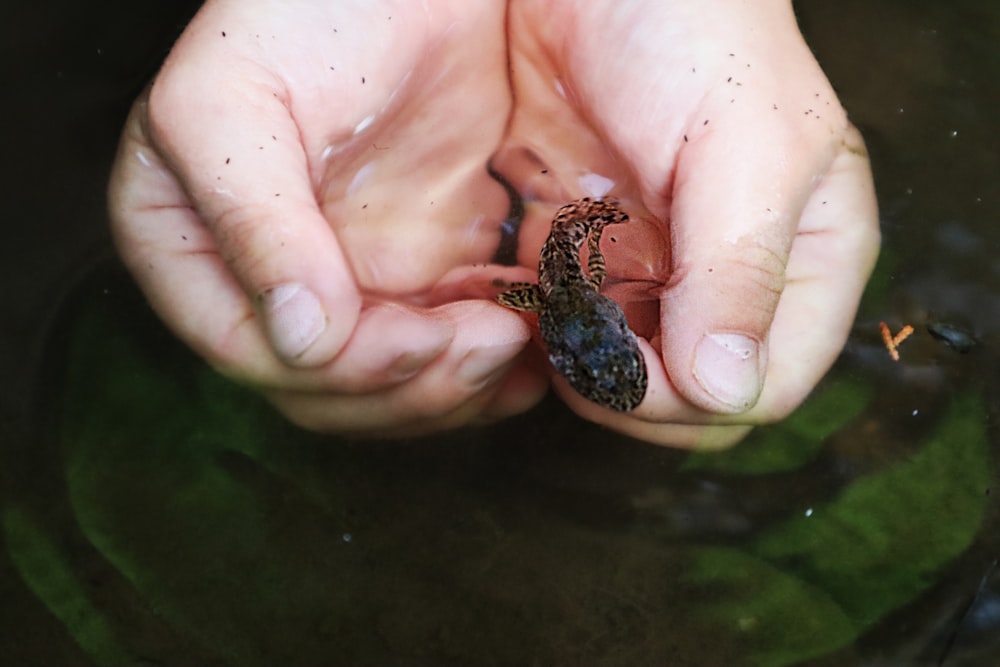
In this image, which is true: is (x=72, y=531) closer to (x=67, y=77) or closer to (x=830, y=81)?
(x=67, y=77)

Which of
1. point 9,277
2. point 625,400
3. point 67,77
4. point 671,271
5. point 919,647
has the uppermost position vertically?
point 67,77

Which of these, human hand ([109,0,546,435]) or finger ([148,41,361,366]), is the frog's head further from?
finger ([148,41,361,366])

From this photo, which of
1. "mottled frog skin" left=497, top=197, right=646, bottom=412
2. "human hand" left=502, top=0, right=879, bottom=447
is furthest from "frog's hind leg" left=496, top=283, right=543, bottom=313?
"human hand" left=502, top=0, right=879, bottom=447

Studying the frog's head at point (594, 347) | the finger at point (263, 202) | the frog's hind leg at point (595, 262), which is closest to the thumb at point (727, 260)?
the frog's head at point (594, 347)

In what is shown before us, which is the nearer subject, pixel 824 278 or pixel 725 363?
pixel 725 363

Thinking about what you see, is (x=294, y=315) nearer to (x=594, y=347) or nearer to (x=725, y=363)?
(x=594, y=347)

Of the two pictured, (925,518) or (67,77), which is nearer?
(925,518)

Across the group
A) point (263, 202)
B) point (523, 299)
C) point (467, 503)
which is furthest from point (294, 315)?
point (467, 503)

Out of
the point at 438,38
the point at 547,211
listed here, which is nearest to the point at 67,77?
the point at 438,38
